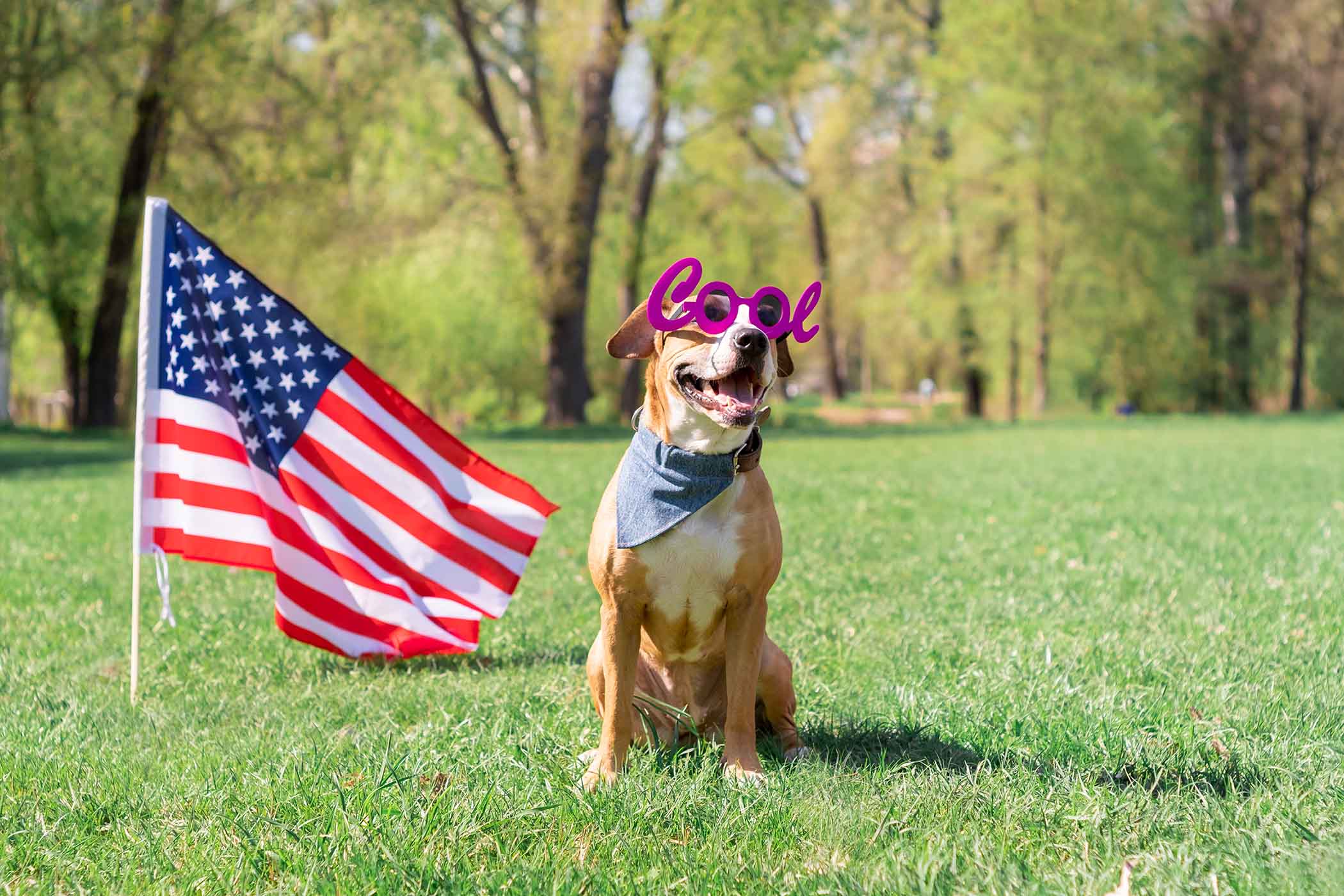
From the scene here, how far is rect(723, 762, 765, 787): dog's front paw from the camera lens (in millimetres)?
3479

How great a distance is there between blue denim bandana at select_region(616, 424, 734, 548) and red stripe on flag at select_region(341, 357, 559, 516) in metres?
1.80

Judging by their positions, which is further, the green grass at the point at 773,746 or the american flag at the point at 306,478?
the american flag at the point at 306,478

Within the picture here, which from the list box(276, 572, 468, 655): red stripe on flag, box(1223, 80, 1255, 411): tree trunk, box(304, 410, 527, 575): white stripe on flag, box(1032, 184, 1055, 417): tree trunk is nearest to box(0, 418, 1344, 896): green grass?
box(276, 572, 468, 655): red stripe on flag

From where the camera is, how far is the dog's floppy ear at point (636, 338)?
342 centimetres

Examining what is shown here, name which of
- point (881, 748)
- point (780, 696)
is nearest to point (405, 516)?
point (780, 696)

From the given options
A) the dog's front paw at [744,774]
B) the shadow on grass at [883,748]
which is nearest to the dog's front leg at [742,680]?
the dog's front paw at [744,774]

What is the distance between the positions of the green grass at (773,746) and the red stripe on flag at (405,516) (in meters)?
0.47

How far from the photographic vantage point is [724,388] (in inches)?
127

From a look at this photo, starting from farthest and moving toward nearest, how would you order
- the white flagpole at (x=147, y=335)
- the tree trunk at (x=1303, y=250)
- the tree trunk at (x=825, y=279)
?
the tree trunk at (x=825, y=279)
the tree trunk at (x=1303, y=250)
the white flagpole at (x=147, y=335)

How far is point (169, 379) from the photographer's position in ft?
16.5

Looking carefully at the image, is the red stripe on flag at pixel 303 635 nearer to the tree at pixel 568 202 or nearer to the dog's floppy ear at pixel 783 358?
the dog's floppy ear at pixel 783 358

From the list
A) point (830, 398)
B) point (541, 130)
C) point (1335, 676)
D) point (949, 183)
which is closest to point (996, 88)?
point (949, 183)

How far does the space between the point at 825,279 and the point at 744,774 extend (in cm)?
3453

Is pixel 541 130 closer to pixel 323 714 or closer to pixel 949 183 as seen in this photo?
pixel 949 183
